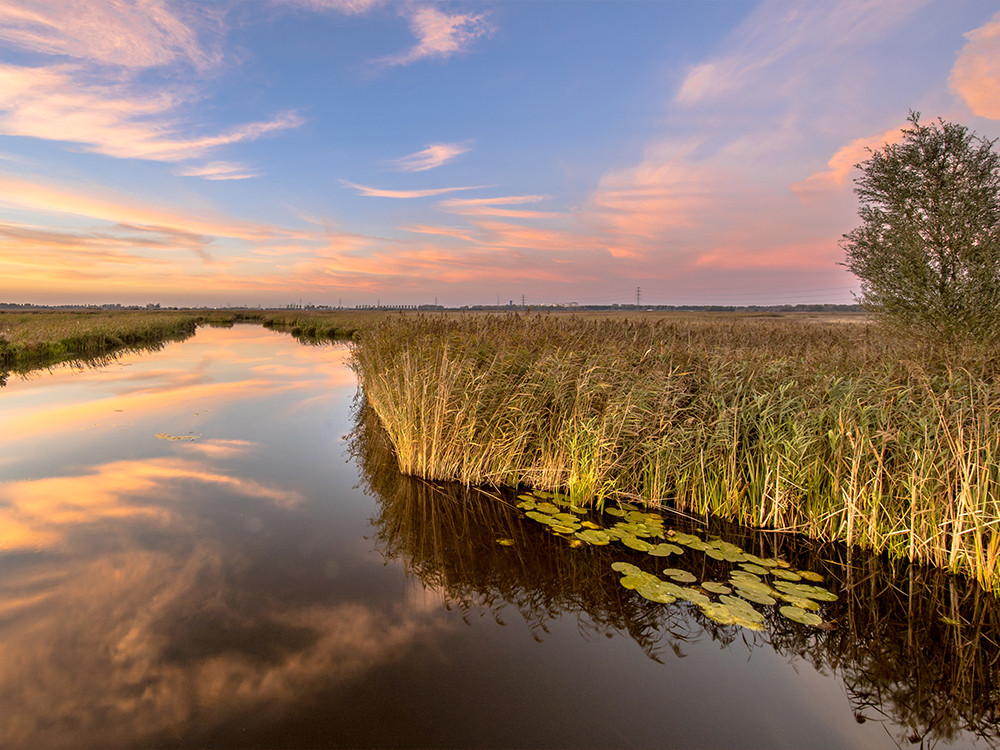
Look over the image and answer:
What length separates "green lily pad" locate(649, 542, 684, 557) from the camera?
5086mm

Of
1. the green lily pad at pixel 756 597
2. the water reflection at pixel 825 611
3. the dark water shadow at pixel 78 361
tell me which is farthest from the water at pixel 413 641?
the dark water shadow at pixel 78 361

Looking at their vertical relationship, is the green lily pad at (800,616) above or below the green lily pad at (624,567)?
below

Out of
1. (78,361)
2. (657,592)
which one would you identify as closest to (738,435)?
(657,592)

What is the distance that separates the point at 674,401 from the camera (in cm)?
623

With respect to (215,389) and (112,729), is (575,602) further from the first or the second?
(215,389)

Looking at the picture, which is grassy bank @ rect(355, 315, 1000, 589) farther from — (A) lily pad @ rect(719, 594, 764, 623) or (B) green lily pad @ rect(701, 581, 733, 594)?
(A) lily pad @ rect(719, 594, 764, 623)

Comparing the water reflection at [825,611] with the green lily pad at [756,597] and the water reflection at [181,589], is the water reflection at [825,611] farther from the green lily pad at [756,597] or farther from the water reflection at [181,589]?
the water reflection at [181,589]

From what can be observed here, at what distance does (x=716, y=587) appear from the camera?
4465mm

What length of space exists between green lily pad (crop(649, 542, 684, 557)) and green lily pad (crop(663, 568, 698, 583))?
Result: 0.89 feet

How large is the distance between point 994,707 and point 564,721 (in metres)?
2.89

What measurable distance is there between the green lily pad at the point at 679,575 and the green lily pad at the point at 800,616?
2.52 ft

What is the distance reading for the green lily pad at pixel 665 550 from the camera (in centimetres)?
509

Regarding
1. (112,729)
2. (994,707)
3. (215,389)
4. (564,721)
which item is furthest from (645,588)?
(215,389)

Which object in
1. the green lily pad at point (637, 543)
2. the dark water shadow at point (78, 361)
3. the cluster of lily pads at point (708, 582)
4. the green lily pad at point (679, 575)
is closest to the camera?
the cluster of lily pads at point (708, 582)
